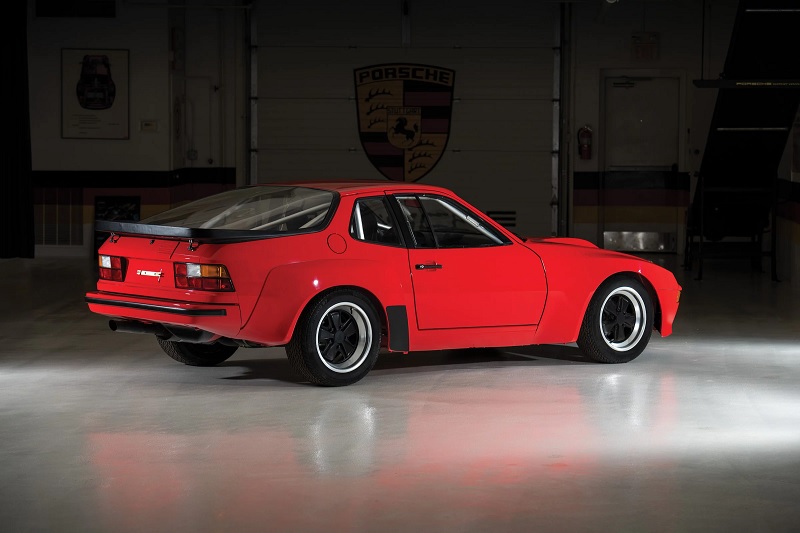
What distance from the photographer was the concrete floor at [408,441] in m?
5.12

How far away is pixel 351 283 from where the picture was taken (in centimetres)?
772

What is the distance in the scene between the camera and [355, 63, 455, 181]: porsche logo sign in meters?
20.0

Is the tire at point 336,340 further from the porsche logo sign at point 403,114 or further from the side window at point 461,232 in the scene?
the porsche logo sign at point 403,114

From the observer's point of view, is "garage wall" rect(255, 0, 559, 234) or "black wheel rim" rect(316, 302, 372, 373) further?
"garage wall" rect(255, 0, 559, 234)

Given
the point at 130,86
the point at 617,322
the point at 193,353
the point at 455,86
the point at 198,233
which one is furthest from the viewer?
the point at 455,86

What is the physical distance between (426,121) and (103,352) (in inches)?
444

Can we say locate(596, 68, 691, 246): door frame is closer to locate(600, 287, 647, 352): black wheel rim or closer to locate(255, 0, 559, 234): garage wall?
locate(255, 0, 559, 234): garage wall

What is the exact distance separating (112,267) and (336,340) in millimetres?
1436

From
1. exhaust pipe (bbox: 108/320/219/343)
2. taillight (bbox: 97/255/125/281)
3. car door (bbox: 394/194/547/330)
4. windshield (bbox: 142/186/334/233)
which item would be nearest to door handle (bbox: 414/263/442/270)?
car door (bbox: 394/194/547/330)

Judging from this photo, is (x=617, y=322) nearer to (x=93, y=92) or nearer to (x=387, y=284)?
(x=387, y=284)

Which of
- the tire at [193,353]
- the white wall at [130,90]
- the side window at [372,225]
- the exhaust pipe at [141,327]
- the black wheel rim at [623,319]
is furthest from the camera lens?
the white wall at [130,90]

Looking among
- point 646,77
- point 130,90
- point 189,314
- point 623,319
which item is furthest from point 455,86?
point 189,314

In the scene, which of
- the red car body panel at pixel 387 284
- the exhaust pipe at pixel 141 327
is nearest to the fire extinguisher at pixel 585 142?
the red car body panel at pixel 387 284

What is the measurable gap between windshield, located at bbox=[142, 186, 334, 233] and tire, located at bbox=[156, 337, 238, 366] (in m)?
0.90
